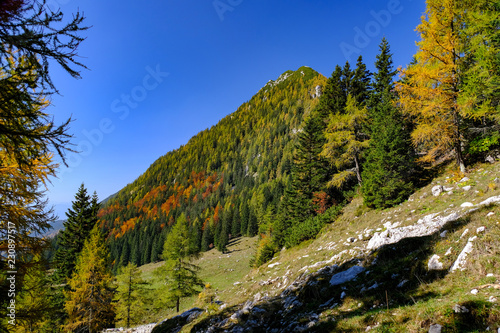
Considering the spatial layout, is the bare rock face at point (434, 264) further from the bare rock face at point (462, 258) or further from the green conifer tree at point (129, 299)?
the green conifer tree at point (129, 299)

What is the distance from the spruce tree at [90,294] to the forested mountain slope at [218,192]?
45.6 meters

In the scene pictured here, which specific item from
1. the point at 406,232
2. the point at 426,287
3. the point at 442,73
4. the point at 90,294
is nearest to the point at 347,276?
the point at 426,287

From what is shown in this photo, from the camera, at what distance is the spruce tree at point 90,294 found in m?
17.9

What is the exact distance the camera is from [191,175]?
177m

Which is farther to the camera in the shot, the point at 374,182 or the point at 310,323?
the point at 374,182

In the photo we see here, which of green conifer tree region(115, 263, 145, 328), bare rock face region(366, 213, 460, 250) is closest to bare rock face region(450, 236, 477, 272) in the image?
bare rock face region(366, 213, 460, 250)

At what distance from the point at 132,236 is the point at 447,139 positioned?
118323mm

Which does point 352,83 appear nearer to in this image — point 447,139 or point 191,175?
point 447,139

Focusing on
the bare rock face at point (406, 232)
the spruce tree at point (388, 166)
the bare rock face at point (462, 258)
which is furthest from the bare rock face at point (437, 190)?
the bare rock face at point (462, 258)

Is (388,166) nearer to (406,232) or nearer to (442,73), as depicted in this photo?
(442,73)

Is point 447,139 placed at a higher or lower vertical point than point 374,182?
higher

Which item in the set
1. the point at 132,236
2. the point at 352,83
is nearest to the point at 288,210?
the point at 352,83

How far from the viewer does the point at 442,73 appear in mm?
12836

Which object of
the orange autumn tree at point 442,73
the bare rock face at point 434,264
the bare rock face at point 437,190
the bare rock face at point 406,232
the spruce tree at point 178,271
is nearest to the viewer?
the bare rock face at point 434,264
